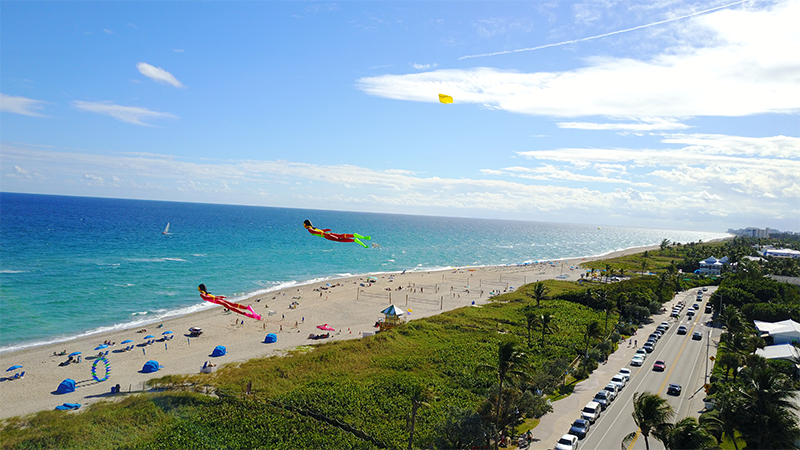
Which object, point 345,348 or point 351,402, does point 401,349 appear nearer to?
point 345,348

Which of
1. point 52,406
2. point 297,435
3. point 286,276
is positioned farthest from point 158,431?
point 286,276

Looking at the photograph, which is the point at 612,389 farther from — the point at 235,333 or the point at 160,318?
the point at 160,318

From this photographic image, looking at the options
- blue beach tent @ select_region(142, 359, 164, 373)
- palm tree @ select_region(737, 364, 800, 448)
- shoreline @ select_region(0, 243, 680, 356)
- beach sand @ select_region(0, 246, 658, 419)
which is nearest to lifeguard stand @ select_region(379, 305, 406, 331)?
beach sand @ select_region(0, 246, 658, 419)

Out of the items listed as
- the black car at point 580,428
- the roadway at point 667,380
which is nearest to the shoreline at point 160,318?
the black car at point 580,428

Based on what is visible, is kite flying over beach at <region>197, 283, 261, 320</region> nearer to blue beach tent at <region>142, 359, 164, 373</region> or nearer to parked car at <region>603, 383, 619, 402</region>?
blue beach tent at <region>142, 359, 164, 373</region>

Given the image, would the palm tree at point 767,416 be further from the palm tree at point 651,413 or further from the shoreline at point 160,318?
the shoreline at point 160,318

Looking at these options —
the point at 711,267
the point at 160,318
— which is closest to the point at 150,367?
the point at 160,318
